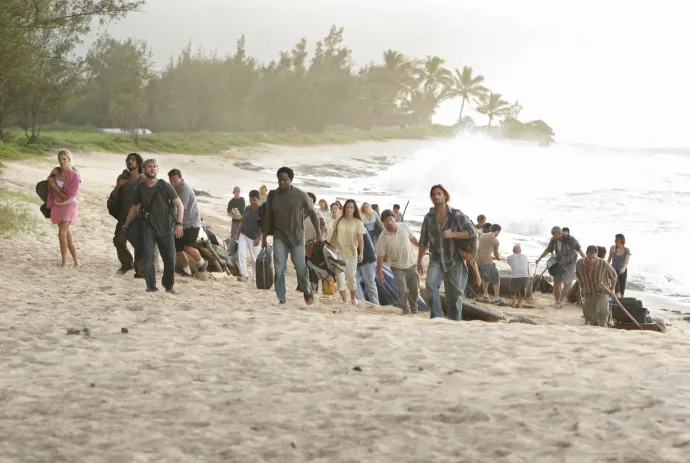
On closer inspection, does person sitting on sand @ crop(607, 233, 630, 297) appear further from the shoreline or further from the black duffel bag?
the black duffel bag

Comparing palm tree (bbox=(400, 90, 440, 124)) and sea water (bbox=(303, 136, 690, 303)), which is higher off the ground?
palm tree (bbox=(400, 90, 440, 124))

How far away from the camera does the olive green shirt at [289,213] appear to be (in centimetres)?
962

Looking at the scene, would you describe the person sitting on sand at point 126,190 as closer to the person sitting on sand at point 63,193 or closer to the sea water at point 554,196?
the person sitting on sand at point 63,193

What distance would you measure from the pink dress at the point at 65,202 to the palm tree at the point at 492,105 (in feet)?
346

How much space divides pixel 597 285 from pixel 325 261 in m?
3.58

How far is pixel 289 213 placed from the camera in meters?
9.62

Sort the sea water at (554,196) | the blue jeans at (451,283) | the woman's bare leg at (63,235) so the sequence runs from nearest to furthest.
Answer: the blue jeans at (451,283) < the woman's bare leg at (63,235) < the sea water at (554,196)

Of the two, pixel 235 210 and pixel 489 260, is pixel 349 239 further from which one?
pixel 489 260

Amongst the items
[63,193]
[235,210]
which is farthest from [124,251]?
[235,210]

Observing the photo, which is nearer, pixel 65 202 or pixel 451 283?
pixel 451 283

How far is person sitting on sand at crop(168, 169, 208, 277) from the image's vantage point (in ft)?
36.8

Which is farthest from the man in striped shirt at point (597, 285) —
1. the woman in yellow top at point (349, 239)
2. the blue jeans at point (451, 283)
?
the woman in yellow top at point (349, 239)

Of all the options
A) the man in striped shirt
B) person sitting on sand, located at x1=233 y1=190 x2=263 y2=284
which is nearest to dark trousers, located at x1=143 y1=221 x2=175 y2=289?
person sitting on sand, located at x1=233 y1=190 x2=263 y2=284

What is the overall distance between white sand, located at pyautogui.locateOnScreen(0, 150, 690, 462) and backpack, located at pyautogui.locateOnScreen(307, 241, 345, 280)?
78cm
